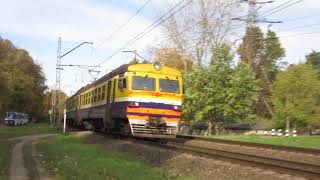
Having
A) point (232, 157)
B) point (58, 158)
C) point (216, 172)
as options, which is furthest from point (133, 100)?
point (216, 172)

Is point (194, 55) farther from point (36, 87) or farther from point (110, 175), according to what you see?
point (36, 87)

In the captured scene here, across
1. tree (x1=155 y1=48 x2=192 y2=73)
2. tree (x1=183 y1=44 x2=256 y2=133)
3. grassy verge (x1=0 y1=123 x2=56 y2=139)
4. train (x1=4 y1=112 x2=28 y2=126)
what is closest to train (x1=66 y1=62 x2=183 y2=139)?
tree (x1=183 y1=44 x2=256 y2=133)

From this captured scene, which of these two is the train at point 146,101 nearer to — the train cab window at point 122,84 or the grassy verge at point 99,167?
the train cab window at point 122,84

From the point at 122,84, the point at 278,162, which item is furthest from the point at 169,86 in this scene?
the point at 278,162

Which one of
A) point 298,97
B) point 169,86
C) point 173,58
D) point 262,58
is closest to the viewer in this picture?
point 169,86

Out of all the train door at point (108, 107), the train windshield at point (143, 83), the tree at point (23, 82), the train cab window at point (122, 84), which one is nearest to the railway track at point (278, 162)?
the train windshield at point (143, 83)

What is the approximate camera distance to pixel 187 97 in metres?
38.6

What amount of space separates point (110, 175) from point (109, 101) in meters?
13.1

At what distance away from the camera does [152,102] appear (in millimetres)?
23438

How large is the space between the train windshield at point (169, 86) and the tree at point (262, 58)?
2089 centimetres

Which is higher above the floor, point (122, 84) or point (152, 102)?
point (122, 84)

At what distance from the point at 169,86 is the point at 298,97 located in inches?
800

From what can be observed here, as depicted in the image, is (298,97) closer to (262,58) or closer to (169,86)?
(169,86)

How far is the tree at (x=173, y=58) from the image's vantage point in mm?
56594
